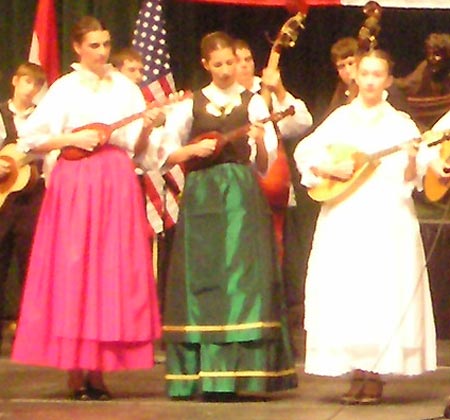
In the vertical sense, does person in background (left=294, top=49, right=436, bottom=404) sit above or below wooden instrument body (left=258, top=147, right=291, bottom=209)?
below

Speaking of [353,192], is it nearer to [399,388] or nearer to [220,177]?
[220,177]

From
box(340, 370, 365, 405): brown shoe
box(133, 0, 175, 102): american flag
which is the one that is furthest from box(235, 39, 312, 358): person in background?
box(133, 0, 175, 102): american flag

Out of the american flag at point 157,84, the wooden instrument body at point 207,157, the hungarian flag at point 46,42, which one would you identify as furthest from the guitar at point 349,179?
the hungarian flag at point 46,42

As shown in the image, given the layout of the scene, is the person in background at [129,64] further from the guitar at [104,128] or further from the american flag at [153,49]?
the guitar at [104,128]

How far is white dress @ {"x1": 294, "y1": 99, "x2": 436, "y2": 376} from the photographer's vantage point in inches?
212

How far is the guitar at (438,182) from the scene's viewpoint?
5.26 m

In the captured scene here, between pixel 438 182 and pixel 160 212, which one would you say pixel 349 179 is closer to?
pixel 438 182

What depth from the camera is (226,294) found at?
550 centimetres

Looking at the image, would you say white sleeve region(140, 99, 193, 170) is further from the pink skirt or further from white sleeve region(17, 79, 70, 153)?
white sleeve region(17, 79, 70, 153)

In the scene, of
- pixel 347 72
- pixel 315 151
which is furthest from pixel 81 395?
pixel 347 72

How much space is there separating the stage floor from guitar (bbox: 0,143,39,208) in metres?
0.78

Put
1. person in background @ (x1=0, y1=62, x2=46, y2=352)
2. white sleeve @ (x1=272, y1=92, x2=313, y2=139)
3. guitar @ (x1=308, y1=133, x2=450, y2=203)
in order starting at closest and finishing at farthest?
guitar @ (x1=308, y1=133, x2=450, y2=203) → white sleeve @ (x1=272, y1=92, x2=313, y2=139) → person in background @ (x1=0, y1=62, x2=46, y2=352)

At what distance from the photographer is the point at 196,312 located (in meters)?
5.53

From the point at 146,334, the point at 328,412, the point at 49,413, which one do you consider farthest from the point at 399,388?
the point at 49,413
